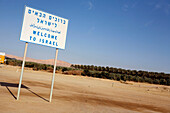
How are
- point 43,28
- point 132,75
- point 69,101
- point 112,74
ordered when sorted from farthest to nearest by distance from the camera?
1. point 132,75
2. point 112,74
3. point 69,101
4. point 43,28

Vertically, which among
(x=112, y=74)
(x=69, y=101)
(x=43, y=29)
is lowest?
(x=69, y=101)

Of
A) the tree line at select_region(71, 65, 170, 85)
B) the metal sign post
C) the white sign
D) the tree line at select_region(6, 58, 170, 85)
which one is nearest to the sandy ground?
the metal sign post

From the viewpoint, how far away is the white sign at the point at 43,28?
8.07 meters

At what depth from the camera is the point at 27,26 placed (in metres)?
8.07

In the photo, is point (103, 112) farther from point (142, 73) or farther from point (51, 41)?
point (142, 73)

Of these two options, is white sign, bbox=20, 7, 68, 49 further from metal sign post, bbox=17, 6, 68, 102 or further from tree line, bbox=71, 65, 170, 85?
tree line, bbox=71, 65, 170, 85

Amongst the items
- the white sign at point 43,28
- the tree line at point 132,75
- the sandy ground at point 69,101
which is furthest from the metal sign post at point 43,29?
the tree line at point 132,75

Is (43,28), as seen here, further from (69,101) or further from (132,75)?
(132,75)

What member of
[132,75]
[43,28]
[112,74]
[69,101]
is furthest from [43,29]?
[132,75]

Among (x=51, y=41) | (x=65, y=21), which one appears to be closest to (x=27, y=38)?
(x=51, y=41)

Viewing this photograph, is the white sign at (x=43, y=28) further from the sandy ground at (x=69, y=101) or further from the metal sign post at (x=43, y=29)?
the sandy ground at (x=69, y=101)

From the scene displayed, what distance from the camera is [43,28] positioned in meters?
8.56

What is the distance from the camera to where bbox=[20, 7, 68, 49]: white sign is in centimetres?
807

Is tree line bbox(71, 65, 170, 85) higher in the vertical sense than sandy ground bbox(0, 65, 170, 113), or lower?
higher
